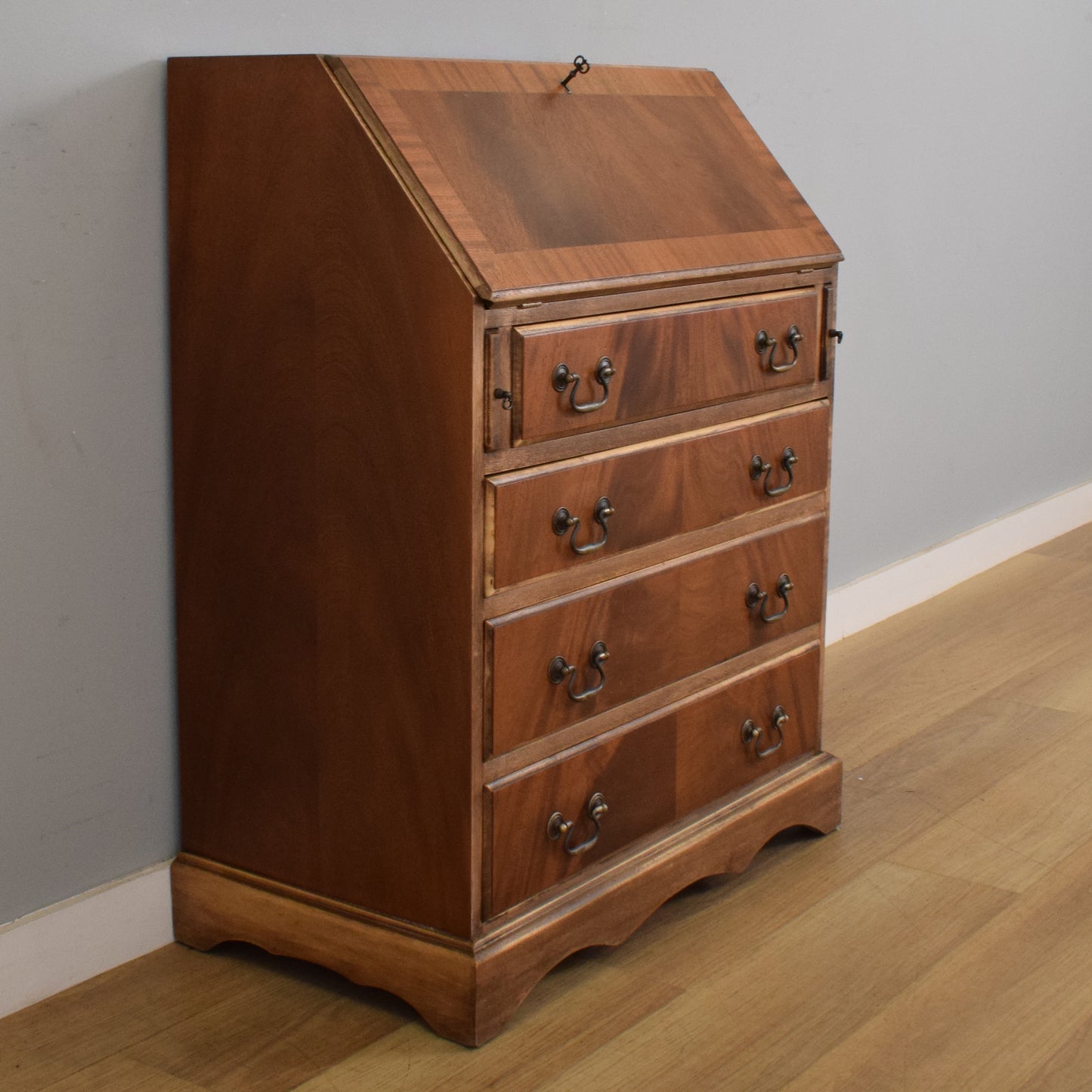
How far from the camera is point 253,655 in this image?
6.22 ft

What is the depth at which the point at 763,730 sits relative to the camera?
2211 millimetres

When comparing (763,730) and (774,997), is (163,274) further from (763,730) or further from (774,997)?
(774,997)

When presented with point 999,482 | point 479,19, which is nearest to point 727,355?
point 479,19

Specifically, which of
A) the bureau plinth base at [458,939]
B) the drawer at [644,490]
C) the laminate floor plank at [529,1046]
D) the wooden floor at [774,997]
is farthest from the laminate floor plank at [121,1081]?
the drawer at [644,490]

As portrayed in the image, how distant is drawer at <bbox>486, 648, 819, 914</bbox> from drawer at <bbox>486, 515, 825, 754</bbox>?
0.17 feet

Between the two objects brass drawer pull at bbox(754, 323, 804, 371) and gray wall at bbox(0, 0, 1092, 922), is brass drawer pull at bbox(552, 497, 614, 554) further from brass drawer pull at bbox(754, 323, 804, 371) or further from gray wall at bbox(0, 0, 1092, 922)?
gray wall at bbox(0, 0, 1092, 922)

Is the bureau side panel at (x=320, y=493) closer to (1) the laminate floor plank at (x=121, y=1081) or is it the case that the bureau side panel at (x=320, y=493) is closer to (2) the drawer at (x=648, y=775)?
(2) the drawer at (x=648, y=775)

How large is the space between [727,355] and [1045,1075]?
3.01 ft

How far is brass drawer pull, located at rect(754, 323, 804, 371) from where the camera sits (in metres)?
2.05

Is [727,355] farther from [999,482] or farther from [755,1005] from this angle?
[999,482]

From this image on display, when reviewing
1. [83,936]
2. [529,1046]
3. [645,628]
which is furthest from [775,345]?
[83,936]

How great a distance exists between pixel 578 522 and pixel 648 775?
39 centimetres

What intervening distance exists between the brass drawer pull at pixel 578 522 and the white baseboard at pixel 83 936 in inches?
27.2

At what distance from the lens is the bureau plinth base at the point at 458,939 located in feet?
5.87
